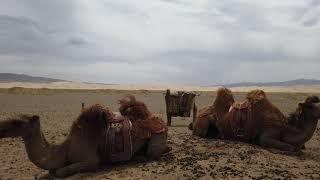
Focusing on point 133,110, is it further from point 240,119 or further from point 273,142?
point 273,142

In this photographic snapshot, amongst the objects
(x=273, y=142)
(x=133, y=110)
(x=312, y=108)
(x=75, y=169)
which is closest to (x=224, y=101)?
(x=273, y=142)

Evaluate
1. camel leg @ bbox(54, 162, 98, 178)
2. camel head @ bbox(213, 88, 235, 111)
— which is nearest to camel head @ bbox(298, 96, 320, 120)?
camel head @ bbox(213, 88, 235, 111)

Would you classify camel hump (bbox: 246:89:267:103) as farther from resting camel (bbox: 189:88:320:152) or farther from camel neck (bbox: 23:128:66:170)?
camel neck (bbox: 23:128:66:170)

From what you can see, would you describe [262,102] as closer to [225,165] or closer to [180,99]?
[225,165]

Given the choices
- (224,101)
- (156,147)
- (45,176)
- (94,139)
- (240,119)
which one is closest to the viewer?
(45,176)

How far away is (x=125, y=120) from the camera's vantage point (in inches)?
438

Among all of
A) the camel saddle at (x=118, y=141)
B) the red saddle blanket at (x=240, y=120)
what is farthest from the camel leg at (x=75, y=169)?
the red saddle blanket at (x=240, y=120)

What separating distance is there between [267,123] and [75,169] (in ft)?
16.0

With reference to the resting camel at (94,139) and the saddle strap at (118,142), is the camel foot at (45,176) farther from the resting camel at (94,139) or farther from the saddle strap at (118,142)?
the saddle strap at (118,142)

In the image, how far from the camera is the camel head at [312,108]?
12828 mm

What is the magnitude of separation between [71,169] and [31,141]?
2.88 ft

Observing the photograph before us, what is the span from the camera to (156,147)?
1130 centimetres

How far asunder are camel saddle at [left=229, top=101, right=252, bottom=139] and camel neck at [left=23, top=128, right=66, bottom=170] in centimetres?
451

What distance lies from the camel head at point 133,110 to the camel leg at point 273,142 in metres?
2.86
